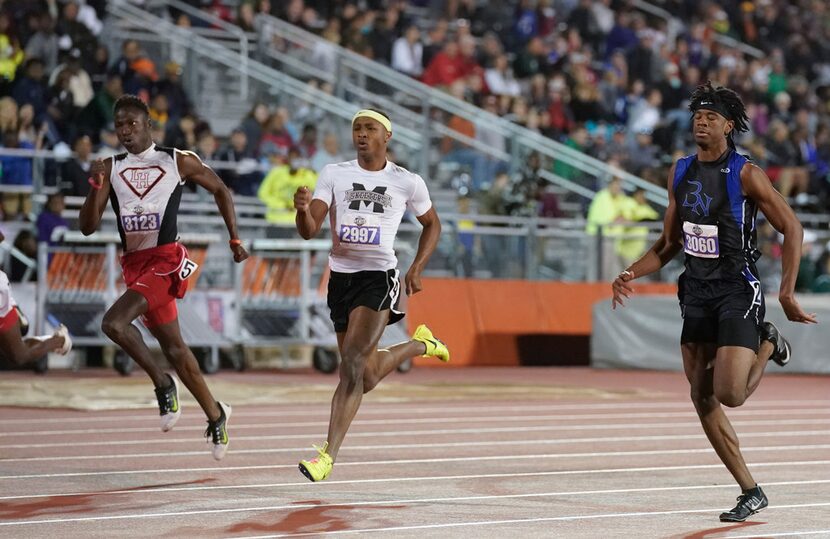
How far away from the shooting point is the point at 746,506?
26.1 feet

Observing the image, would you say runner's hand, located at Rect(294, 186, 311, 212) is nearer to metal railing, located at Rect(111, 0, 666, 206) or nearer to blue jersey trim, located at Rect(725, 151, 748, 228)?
blue jersey trim, located at Rect(725, 151, 748, 228)

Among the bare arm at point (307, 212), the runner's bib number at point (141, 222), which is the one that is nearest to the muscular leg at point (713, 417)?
the bare arm at point (307, 212)

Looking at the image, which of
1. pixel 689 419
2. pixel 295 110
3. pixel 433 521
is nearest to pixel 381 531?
pixel 433 521

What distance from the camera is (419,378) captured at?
19.1 metres

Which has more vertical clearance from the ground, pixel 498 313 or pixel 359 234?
pixel 359 234

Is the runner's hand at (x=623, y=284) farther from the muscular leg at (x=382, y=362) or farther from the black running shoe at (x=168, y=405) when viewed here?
the black running shoe at (x=168, y=405)

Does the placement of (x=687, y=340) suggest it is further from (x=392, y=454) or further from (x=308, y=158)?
(x=308, y=158)

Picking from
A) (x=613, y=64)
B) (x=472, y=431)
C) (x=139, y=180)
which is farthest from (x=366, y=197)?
(x=613, y=64)

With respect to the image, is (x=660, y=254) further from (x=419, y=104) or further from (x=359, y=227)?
(x=419, y=104)

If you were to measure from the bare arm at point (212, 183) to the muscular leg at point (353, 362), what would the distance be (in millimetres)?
1068

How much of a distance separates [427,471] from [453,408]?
5165mm

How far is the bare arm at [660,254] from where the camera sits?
8.43 meters

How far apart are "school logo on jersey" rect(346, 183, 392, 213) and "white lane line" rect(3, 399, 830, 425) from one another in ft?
15.6

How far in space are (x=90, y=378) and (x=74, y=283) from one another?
5.08 ft
